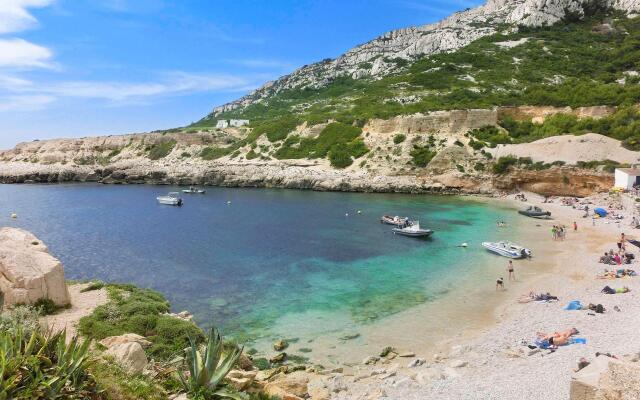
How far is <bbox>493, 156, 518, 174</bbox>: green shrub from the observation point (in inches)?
2368

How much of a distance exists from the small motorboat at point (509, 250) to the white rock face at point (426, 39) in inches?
4267

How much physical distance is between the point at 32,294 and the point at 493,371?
55.5 ft

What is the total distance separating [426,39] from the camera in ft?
454

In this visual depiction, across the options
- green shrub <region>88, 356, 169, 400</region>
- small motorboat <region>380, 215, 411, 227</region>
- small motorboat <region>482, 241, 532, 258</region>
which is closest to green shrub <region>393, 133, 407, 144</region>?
small motorboat <region>380, 215, 411, 227</region>

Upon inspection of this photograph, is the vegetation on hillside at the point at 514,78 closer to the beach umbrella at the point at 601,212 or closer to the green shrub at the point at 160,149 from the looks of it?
the green shrub at the point at 160,149

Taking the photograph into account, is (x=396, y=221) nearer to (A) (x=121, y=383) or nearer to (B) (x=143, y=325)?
(B) (x=143, y=325)

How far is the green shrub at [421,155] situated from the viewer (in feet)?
222

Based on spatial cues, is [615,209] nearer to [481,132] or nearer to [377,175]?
[481,132]

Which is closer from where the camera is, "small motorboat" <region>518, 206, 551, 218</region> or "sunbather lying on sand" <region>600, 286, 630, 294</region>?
"sunbather lying on sand" <region>600, 286, 630, 294</region>

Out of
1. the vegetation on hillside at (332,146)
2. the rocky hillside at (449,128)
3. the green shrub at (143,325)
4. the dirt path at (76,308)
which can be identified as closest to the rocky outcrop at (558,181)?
the rocky hillside at (449,128)

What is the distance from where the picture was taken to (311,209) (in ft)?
175

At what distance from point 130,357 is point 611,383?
991cm

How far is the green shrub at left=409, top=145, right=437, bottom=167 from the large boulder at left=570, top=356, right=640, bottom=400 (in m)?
60.7

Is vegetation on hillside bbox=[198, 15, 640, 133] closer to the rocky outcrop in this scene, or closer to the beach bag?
the rocky outcrop
